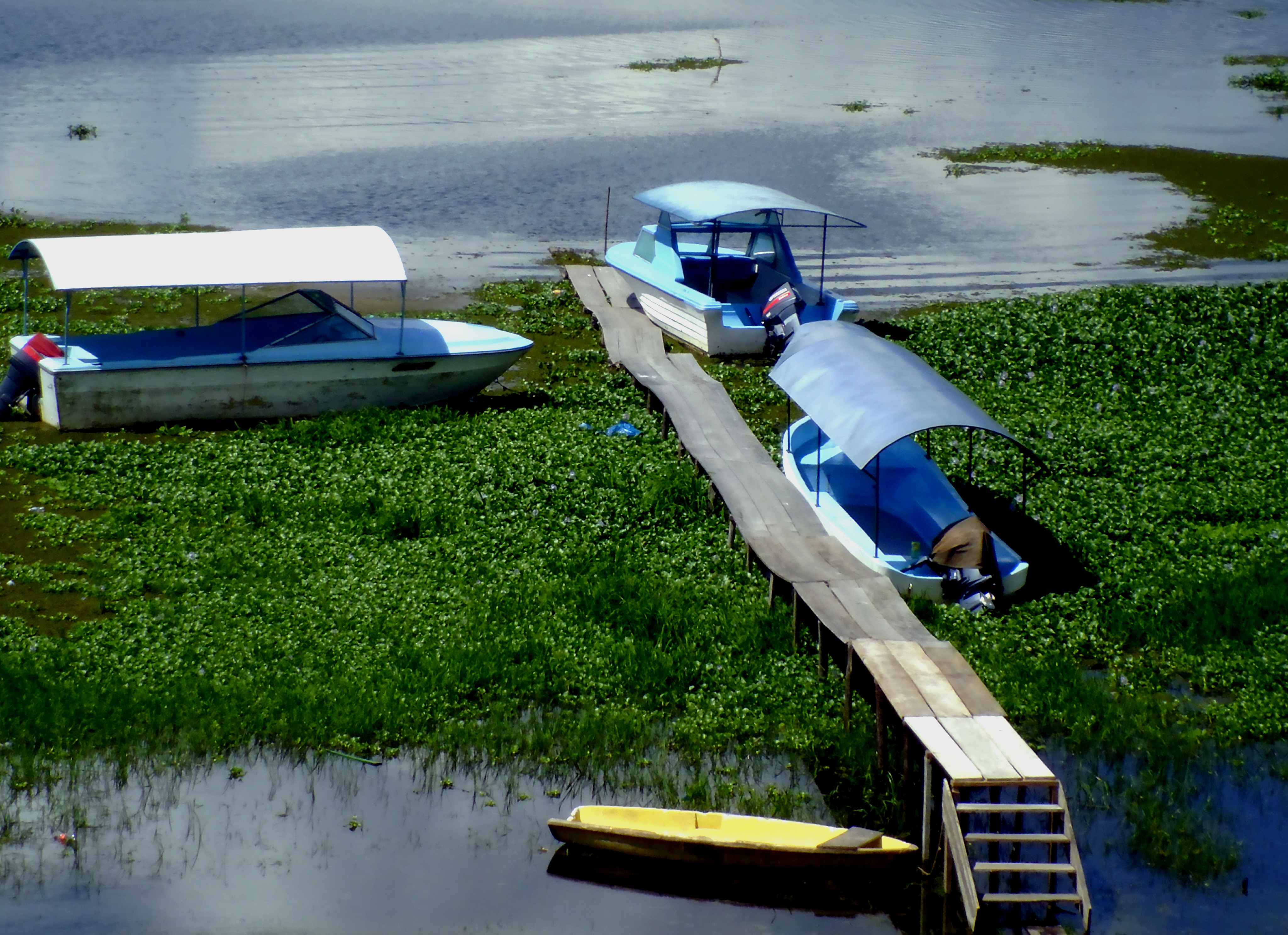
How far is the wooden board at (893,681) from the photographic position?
35.0 ft

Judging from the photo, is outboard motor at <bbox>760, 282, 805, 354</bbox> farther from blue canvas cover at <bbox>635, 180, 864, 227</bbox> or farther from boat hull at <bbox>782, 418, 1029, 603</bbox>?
boat hull at <bbox>782, 418, 1029, 603</bbox>

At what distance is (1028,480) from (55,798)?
11.0 meters

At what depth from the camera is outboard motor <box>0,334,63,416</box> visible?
18062 millimetres

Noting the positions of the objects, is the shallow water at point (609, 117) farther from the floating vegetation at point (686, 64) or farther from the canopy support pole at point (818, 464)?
the canopy support pole at point (818, 464)

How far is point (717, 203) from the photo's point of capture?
2222cm

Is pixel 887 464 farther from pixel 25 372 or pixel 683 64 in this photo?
pixel 683 64

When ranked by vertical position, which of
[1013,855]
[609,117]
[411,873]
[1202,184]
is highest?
[609,117]

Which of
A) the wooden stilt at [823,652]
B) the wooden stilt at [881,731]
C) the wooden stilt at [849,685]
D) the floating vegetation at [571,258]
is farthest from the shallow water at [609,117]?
the wooden stilt at [881,731]

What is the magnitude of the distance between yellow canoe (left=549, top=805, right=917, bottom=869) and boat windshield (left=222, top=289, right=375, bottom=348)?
10053mm

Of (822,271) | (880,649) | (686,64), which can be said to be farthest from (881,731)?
(686,64)

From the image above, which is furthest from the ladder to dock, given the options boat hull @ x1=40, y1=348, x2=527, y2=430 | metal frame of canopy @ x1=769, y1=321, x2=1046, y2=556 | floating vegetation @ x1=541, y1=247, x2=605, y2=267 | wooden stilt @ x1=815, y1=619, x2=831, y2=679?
floating vegetation @ x1=541, y1=247, x2=605, y2=267

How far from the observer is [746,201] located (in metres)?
22.3

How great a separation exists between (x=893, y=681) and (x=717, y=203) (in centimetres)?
1261

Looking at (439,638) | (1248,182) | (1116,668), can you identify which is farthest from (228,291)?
(1248,182)
